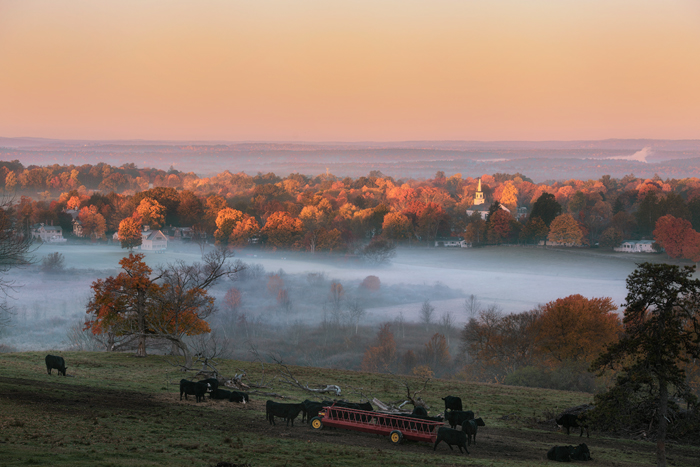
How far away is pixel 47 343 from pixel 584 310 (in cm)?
9231

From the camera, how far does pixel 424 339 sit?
102750 millimetres

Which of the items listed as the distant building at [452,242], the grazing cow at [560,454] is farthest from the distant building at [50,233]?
the grazing cow at [560,454]

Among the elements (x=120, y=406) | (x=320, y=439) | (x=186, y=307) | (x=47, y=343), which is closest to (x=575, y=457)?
(x=320, y=439)

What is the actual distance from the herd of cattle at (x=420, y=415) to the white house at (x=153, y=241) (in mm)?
129467

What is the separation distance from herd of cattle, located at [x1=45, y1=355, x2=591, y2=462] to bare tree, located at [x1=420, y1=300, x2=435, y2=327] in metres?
88.0

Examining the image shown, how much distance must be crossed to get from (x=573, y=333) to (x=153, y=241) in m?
124

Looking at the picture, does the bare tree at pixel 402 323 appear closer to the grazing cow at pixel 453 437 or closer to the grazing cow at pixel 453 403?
the grazing cow at pixel 453 403

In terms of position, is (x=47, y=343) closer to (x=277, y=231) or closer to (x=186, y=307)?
(x=277, y=231)

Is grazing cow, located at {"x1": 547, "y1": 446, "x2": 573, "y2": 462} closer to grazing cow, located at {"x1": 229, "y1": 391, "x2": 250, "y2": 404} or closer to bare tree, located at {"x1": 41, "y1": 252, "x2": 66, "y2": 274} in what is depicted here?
grazing cow, located at {"x1": 229, "y1": 391, "x2": 250, "y2": 404}

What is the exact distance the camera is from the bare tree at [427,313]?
368 ft

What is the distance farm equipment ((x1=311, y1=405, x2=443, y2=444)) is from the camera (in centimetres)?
1983

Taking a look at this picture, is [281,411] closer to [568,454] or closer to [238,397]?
[238,397]

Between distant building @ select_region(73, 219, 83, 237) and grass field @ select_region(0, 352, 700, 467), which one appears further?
distant building @ select_region(73, 219, 83, 237)

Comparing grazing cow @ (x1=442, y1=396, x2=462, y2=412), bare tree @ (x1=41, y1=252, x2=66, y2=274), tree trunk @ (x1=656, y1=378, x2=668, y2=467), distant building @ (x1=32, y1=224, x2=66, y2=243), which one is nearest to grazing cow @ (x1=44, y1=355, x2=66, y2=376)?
grazing cow @ (x1=442, y1=396, x2=462, y2=412)
